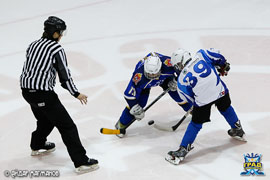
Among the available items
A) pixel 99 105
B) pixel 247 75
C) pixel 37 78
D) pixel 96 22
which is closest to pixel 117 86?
pixel 99 105

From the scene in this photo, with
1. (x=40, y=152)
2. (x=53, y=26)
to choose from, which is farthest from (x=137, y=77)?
(x=40, y=152)

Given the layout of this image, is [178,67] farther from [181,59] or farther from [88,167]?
[88,167]

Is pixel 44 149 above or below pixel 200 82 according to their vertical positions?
below

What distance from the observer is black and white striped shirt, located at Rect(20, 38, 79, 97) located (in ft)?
8.77

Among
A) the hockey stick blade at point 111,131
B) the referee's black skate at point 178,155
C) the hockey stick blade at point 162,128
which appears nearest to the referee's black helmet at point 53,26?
the hockey stick blade at point 111,131

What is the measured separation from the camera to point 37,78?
8.94 ft

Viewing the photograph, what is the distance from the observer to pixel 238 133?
10.5ft

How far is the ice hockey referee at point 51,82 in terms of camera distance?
2.68m

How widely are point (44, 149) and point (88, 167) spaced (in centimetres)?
50

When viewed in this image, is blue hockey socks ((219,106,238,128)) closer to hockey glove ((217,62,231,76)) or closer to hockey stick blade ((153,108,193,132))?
hockey glove ((217,62,231,76))

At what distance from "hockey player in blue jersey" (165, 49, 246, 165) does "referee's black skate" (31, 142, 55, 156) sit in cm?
91

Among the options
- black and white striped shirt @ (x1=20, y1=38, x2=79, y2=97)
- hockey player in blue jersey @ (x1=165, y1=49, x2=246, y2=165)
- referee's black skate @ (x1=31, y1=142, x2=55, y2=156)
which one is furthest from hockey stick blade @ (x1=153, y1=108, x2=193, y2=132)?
black and white striped shirt @ (x1=20, y1=38, x2=79, y2=97)

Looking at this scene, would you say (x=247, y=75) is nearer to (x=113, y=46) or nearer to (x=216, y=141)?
(x=216, y=141)

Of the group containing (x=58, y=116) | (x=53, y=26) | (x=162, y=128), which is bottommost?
(x=162, y=128)
